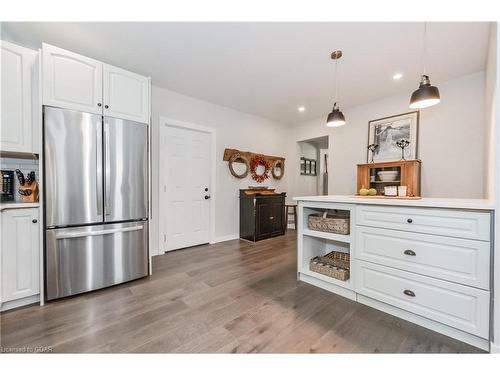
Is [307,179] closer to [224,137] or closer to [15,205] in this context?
[224,137]

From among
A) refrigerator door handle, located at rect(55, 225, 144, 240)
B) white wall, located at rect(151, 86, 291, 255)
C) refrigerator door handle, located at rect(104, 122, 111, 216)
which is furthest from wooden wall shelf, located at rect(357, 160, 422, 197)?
refrigerator door handle, located at rect(104, 122, 111, 216)

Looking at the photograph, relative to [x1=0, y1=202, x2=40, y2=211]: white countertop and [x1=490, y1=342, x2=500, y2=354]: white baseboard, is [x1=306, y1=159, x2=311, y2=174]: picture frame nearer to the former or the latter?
[x1=490, y1=342, x2=500, y2=354]: white baseboard

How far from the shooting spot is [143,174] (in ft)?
7.71

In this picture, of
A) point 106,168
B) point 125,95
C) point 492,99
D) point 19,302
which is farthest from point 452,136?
point 19,302

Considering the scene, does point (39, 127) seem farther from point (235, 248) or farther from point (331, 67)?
point (331, 67)

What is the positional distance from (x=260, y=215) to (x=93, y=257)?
8.58ft

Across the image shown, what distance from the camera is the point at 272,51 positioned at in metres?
2.28

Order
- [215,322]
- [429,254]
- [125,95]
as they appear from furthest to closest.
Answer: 1. [125,95]
2. [215,322]
3. [429,254]

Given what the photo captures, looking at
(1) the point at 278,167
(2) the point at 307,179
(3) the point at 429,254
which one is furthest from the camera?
(2) the point at 307,179

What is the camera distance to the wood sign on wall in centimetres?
403

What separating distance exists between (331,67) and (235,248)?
2974 millimetres

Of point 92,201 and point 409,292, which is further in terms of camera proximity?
point 92,201

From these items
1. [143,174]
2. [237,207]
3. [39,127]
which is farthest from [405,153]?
[39,127]

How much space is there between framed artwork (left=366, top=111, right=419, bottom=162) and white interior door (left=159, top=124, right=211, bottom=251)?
2925 mm
